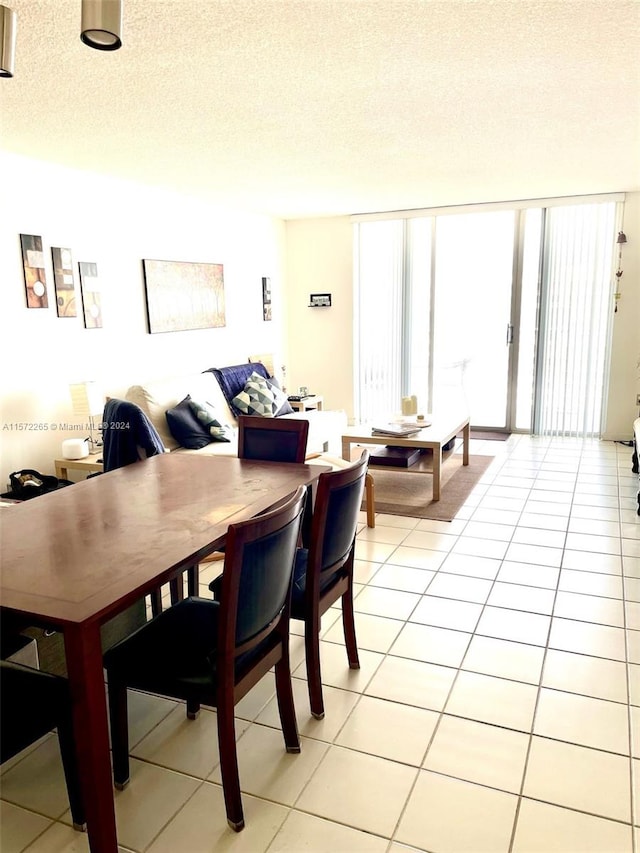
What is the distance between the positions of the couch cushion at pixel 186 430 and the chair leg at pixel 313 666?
8.64ft

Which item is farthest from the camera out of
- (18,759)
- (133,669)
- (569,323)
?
(569,323)

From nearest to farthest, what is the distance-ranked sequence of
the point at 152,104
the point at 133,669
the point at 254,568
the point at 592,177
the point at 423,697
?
1. the point at 254,568
2. the point at 133,669
3. the point at 423,697
4. the point at 152,104
5. the point at 592,177

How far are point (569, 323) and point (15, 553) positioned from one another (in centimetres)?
586

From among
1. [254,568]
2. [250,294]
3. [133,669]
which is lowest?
[133,669]

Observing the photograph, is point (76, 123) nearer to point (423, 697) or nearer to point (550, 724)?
point (423, 697)

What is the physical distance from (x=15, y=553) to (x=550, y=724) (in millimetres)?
1820

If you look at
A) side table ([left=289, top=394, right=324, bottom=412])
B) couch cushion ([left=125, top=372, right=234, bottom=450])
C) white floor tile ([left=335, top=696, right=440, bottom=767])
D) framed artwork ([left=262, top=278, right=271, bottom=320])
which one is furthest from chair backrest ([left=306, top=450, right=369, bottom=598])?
framed artwork ([left=262, top=278, right=271, bottom=320])

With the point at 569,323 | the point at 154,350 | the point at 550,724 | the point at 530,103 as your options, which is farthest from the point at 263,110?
the point at 569,323

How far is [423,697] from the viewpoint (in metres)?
2.29

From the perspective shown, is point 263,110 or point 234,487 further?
point 263,110

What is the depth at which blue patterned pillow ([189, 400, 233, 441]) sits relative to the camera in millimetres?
4734

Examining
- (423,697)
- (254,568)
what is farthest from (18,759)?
(423,697)

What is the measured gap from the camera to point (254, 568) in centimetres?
166

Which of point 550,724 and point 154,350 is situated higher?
point 154,350
